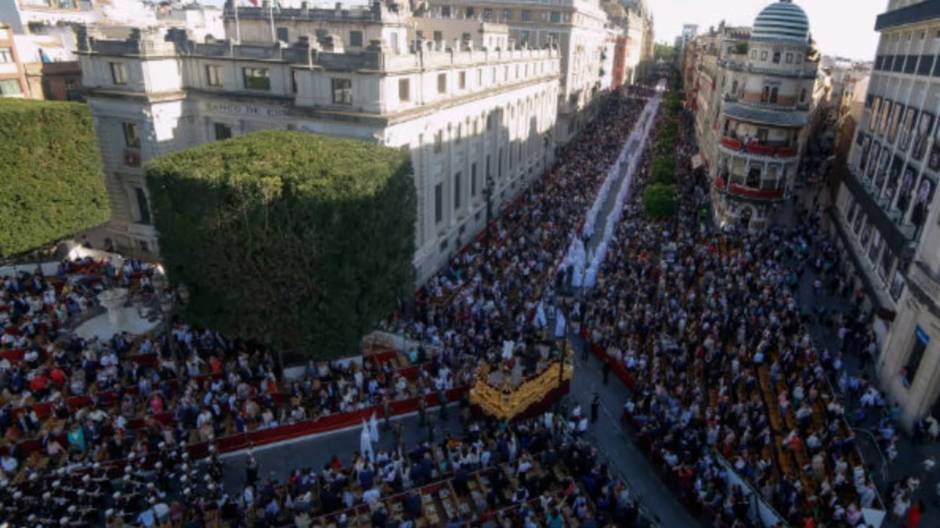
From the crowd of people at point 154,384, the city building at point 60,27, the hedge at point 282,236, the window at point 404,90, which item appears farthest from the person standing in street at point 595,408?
the city building at point 60,27

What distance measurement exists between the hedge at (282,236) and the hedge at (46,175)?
11.1 m

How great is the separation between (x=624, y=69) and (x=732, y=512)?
125m

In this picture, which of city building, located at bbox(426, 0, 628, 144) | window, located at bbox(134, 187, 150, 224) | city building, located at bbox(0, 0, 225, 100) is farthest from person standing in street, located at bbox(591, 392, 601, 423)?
city building, located at bbox(426, 0, 628, 144)

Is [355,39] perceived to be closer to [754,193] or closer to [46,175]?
[46,175]

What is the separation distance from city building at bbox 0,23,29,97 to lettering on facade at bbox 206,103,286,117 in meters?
15.0

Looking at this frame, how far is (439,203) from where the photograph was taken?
3541 cm

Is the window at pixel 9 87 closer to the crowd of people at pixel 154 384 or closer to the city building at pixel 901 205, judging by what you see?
the crowd of people at pixel 154 384

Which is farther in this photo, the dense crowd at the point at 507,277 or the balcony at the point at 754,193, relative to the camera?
the balcony at the point at 754,193

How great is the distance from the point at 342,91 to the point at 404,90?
9.76ft

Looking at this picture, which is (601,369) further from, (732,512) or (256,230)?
(256,230)

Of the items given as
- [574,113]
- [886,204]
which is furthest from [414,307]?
[574,113]

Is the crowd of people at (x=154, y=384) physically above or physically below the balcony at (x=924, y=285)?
below

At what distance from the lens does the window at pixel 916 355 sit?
21234mm

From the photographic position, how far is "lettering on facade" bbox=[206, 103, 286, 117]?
31.3 m
